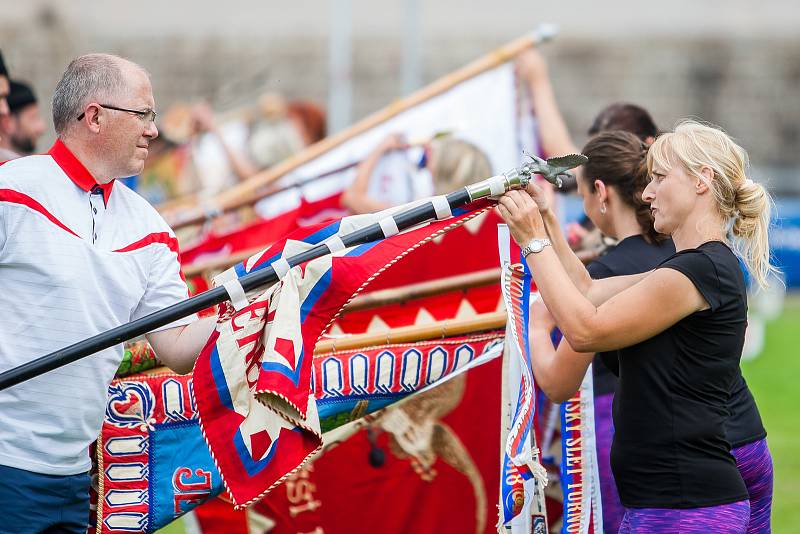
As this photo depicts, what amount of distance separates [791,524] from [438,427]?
2.40 metres

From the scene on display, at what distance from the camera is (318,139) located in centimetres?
1132

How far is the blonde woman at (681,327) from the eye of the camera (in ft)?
10.3

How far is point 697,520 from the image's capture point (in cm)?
315

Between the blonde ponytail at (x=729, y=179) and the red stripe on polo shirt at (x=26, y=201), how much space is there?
1653mm

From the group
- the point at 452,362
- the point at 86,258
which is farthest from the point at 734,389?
the point at 86,258

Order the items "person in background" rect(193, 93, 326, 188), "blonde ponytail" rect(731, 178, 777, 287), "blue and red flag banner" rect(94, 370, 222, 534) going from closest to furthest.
A: "blonde ponytail" rect(731, 178, 777, 287) < "blue and red flag banner" rect(94, 370, 222, 534) < "person in background" rect(193, 93, 326, 188)

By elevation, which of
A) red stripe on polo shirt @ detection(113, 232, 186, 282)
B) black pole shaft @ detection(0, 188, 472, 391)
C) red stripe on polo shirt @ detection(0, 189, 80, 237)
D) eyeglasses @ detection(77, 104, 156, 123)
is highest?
eyeglasses @ detection(77, 104, 156, 123)

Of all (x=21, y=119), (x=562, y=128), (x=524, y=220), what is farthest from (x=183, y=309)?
(x=562, y=128)

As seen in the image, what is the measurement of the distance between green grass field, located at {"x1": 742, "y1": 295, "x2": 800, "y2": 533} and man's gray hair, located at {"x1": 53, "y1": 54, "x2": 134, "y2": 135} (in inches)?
169

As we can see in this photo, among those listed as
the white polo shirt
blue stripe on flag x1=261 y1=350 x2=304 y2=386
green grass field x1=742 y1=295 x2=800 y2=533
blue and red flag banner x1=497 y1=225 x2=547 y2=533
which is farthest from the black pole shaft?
green grass field x1=742 y1=295 x2=800 y2=533

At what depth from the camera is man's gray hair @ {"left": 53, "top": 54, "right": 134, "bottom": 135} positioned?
3350mm

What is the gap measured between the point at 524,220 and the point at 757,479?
3.57 feet

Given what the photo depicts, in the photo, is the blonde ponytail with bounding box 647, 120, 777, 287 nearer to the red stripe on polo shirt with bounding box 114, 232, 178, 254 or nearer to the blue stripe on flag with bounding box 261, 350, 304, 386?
the blue stripe on flag with bounding box 261, 350, 304, 386

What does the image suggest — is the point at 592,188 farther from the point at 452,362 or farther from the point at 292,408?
Answer: the point at 292,408
